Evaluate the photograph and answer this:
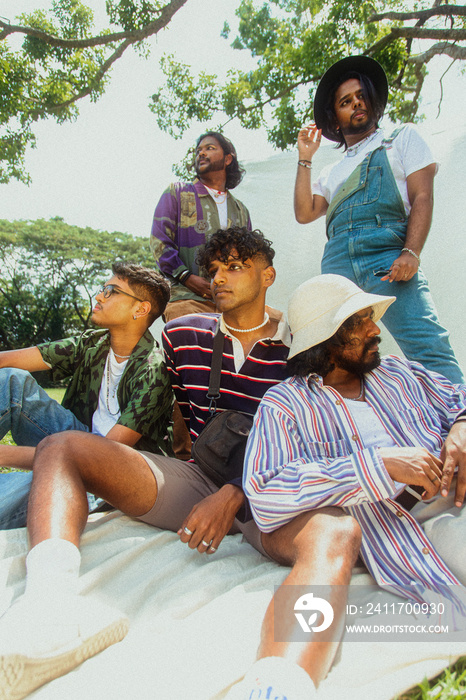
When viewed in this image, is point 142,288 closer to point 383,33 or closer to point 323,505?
point 323,505

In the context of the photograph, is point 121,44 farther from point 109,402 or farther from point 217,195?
point 109,402

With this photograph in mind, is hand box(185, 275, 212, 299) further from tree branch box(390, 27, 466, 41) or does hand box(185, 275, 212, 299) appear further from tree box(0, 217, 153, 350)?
tree box(0, 217, 153, 350)

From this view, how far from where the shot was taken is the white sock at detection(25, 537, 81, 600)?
1237 mm

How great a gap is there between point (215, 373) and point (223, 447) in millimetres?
435

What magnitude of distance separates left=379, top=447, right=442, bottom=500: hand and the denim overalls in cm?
96

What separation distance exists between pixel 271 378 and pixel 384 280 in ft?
2.89

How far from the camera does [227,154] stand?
4.10 metres

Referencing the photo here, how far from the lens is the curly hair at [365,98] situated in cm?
309

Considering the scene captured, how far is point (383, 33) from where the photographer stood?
6.48 m

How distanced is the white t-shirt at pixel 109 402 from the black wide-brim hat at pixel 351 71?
7.32ft

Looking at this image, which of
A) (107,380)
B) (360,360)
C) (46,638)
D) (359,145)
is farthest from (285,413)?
(359,145)

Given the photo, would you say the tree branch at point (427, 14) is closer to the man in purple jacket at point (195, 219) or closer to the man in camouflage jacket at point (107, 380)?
the man in purple jacket at point (195, 219)

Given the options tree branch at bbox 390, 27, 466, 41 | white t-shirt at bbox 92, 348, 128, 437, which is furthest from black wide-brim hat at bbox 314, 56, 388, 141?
tree branch at bbox 390, 27, 466, 41

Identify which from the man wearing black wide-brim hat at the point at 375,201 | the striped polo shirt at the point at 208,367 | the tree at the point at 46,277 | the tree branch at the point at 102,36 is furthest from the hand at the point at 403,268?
the tree at the point at 46,277
